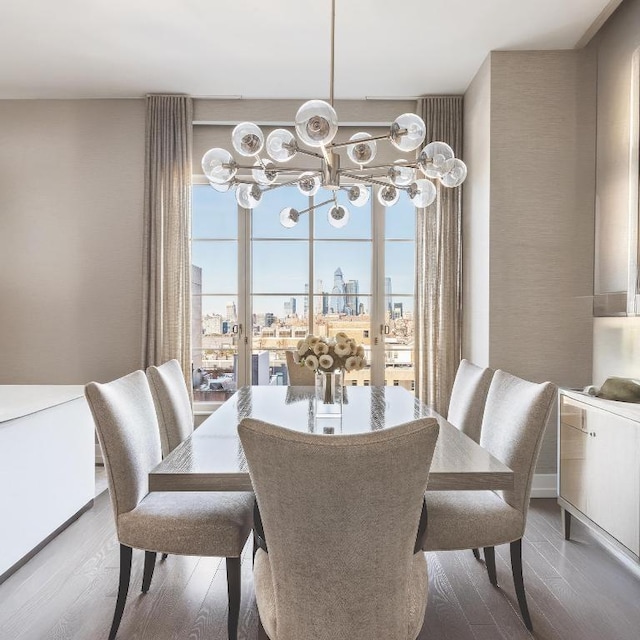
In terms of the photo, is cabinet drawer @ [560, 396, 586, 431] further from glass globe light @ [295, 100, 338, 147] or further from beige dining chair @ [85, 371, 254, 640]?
glass globe light @ [295, 100, 338, 147]

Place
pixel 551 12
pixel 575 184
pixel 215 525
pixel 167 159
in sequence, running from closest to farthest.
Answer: pixel 215 525, pixel 551 12, pixel 575 184, pixel 167 159

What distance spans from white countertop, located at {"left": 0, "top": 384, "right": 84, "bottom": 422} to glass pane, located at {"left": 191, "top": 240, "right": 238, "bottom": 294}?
1498mm

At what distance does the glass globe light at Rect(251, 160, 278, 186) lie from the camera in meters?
2.43

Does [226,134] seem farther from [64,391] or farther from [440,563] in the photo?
[440,563]

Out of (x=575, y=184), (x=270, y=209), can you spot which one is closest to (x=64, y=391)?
(x=270, y=209)

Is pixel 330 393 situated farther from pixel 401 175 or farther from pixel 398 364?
pixel 398 364

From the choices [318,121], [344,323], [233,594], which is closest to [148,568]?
[233,594]

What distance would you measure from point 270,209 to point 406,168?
2.22m

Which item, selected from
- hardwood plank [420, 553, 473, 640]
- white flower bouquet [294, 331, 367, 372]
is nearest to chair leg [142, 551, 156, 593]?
white flower bouquet [294, 331, 367, 372]

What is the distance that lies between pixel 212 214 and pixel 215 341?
108 cm

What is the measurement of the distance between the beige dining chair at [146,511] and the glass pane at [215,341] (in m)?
2.33

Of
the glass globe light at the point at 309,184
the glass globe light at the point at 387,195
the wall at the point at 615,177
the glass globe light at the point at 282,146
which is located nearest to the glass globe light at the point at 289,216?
the glass globe light at the point at 309,184

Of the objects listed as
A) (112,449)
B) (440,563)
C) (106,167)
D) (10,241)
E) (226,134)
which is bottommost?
(440,563)

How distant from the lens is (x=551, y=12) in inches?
121
